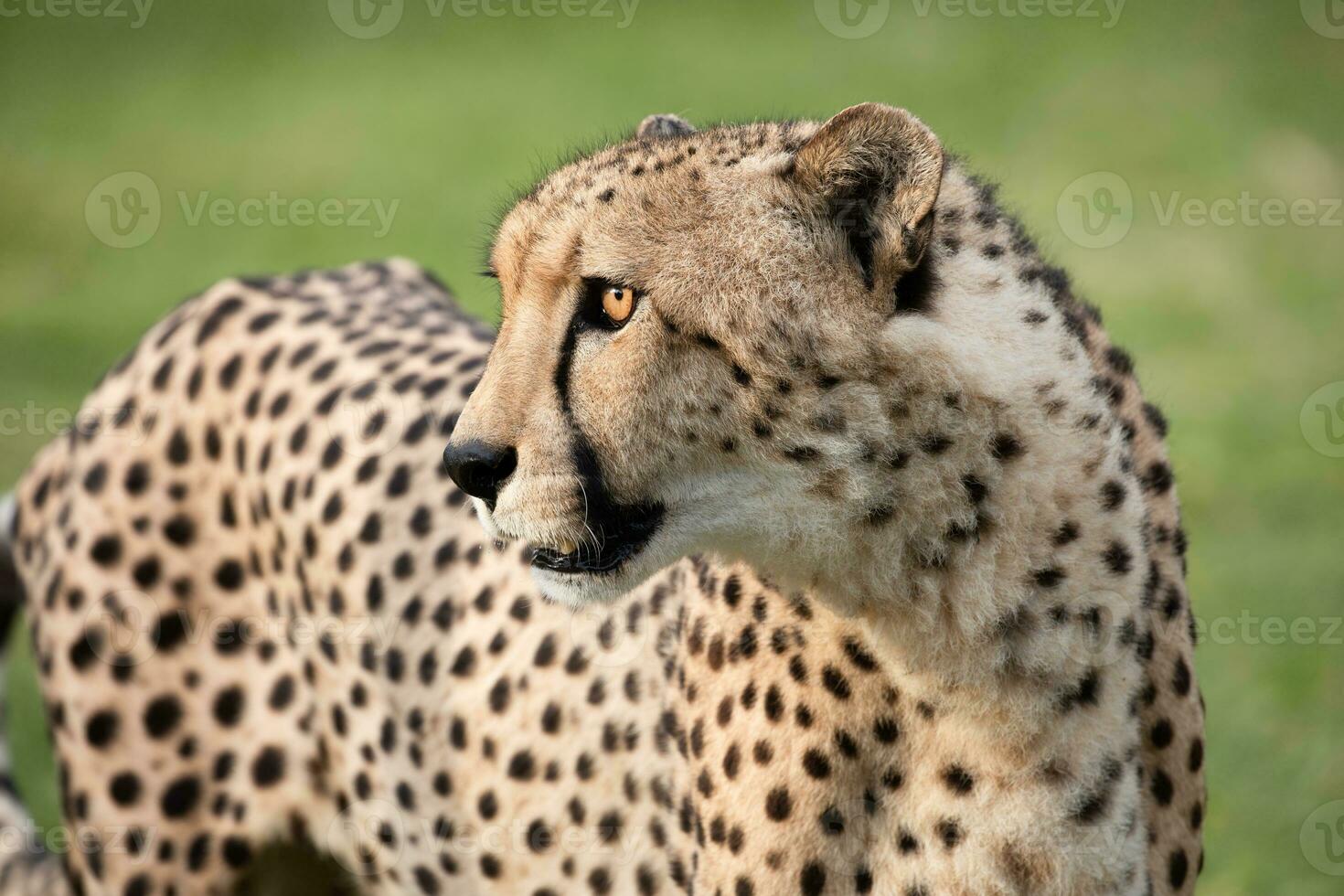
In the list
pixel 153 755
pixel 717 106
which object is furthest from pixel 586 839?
pixel 717 106

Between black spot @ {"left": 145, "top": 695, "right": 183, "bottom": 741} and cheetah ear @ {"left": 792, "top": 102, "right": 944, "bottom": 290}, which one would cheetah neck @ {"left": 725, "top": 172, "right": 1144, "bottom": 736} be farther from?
black spot @ {"left": 145, "top": 695, "right": 183, "bottom": 741}

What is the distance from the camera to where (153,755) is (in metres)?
2.48

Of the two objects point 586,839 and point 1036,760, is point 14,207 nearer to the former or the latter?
point 586,839

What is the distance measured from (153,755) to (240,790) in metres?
0.16
